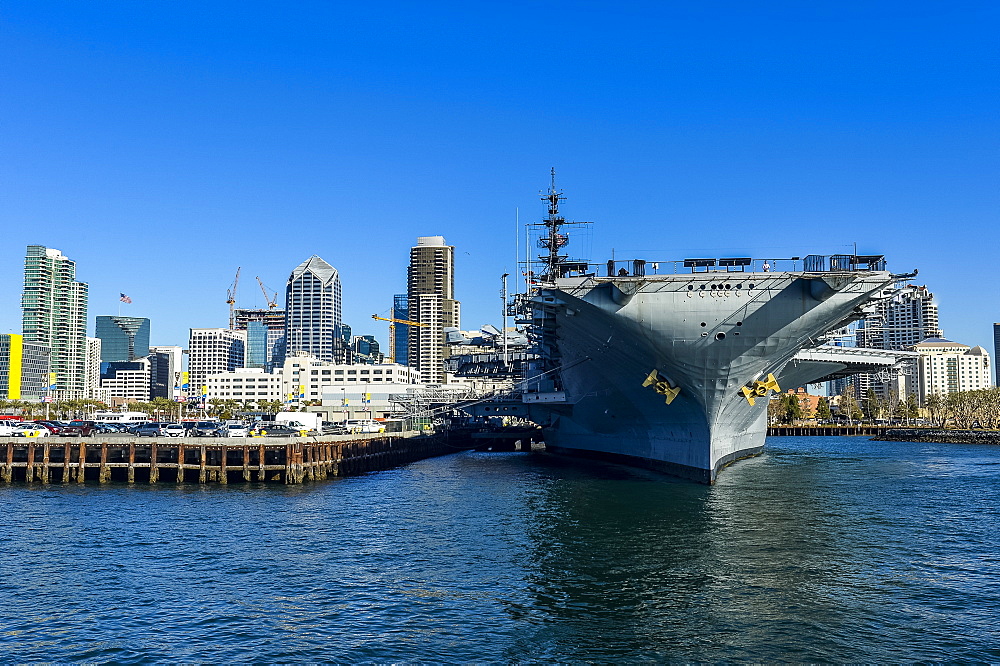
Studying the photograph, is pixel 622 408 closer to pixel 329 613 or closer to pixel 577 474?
pixel 577 474

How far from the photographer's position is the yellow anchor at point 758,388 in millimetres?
35312

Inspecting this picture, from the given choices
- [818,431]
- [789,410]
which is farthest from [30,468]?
[789,410]

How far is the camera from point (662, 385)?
35156mm

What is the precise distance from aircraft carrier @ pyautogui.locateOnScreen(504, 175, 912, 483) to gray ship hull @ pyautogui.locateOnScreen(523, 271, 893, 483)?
5 cm

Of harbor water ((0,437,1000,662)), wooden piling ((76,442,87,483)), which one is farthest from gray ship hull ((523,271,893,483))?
wooden piling ((76,442,87,483))

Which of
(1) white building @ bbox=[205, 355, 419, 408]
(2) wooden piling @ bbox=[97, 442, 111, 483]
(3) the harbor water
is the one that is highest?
(1) white building @ bbox=[205, 355, 419, 408]

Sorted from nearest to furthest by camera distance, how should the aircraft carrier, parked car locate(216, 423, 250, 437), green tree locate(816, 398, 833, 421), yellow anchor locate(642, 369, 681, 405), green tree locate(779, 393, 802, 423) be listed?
the aircraft carrier, yellow anchor locate(642, 369, 681, 405), parked car locate(216, 423, 250, 437), green tree locate(779, 393, 802, 423), green tree locate(816, 398, 833, 421)

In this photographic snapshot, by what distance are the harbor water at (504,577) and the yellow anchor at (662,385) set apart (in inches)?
165

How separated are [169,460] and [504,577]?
3141cm

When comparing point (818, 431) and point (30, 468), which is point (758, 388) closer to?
point (30, 468)

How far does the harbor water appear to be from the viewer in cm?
1479

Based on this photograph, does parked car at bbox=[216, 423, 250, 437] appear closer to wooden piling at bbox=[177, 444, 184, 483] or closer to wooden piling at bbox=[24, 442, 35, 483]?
wooden piling at bbox=[177, 444, 184, 483]

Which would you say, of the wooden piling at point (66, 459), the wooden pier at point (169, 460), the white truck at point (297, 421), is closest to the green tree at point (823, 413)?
the white truck at point (297, 421)

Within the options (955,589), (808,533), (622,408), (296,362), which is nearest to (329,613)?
(955,589)
